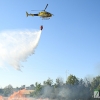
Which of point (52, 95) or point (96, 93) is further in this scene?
point (52, 95)

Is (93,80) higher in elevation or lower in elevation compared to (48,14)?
lower

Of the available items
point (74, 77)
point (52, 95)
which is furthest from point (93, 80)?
point (52, 95)

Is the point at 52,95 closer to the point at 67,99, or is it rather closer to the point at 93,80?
the point at 67,99

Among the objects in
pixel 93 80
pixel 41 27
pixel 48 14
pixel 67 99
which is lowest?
pixel 67 99

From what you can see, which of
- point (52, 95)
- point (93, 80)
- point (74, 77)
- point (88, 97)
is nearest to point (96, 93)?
point (88, 97)

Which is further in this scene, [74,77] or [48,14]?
[74,77]

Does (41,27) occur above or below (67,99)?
above

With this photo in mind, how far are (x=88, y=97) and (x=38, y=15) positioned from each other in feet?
154

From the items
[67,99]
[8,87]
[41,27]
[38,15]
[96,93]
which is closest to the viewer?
[41,27]

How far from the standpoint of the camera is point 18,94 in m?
66.1

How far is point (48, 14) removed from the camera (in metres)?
48.1

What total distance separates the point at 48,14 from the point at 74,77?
6545 cm

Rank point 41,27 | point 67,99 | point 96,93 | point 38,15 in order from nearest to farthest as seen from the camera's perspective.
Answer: point 41,27 < point 38,15 < point 96,93 < point 67,99

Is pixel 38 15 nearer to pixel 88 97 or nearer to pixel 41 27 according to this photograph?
pixel 41 27
